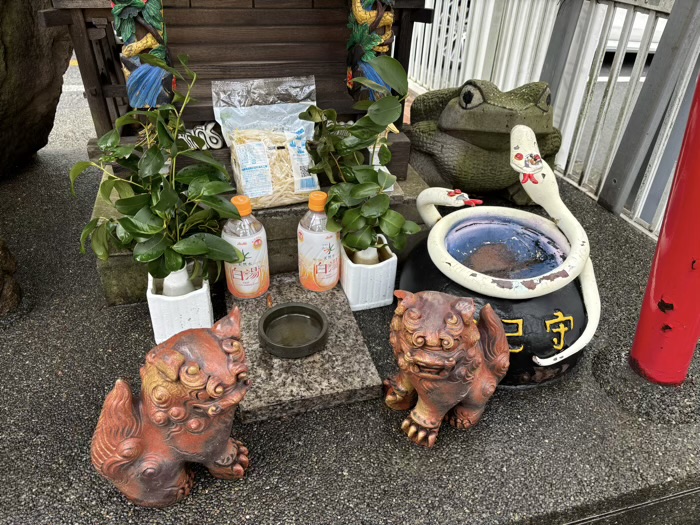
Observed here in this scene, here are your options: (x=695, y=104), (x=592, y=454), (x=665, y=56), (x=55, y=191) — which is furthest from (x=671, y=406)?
(x=55, y=191)

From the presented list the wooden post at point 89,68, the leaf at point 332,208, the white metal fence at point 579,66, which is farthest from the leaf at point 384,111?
the white metal fence at point 579,66

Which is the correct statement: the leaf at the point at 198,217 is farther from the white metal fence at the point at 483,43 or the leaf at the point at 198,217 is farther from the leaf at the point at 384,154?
the white metal fence at the point at 483,43

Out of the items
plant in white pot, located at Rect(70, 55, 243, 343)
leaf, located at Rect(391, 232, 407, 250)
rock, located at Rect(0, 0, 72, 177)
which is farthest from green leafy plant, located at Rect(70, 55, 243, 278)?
rock, located at Rect(0, 0, 72, 177)

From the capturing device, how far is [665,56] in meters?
2.11

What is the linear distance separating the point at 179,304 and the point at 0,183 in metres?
1.64

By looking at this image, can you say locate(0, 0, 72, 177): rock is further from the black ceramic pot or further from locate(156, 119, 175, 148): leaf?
the black ceramic pot

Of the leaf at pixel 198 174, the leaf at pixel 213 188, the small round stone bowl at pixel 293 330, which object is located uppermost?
the leaf at pixel 213 188

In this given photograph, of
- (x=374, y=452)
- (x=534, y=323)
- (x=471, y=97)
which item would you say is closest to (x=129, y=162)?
(x=374, y=452)

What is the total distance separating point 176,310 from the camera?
152 cm

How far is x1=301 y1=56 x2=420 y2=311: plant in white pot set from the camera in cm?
145

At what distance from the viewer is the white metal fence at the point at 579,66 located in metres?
2.27

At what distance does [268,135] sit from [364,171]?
15.4 inches

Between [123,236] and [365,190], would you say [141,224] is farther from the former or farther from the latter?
[365,190]

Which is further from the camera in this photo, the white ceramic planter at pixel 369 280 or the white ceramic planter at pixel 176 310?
the white ceramic planter at pixel 369 280
